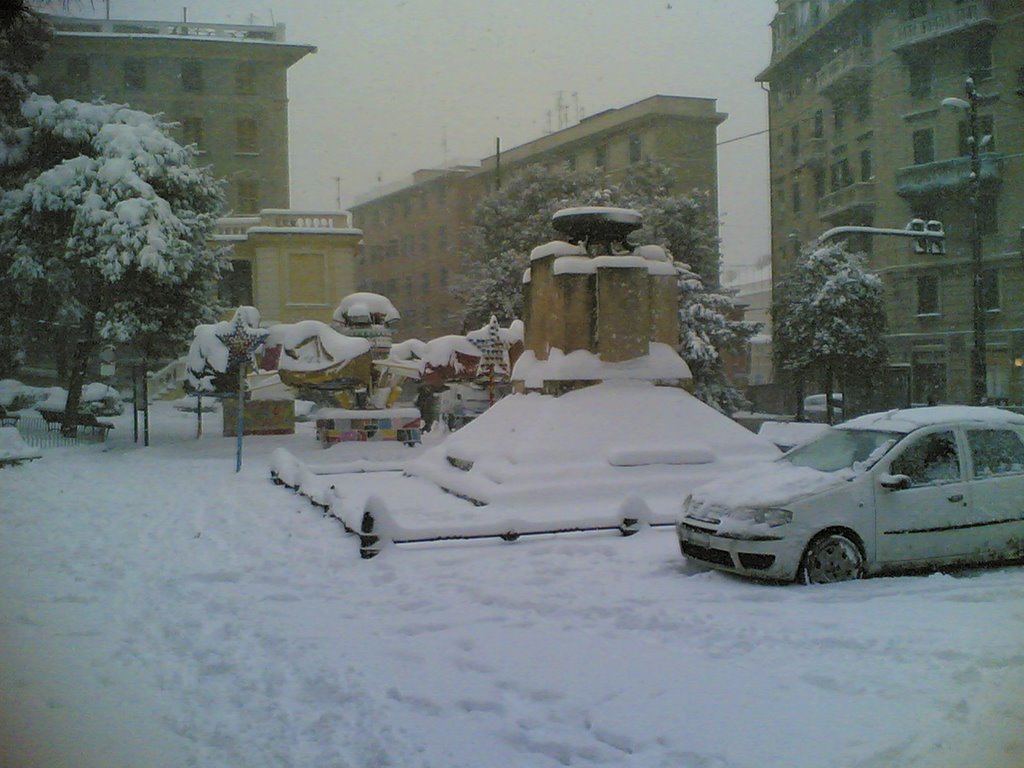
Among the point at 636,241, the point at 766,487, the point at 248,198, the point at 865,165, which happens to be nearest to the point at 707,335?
the point at 636,241

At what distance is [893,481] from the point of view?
7.76 metres

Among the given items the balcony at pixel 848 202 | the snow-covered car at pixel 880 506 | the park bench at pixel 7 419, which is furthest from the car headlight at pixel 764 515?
the balcony at pixel 848 202

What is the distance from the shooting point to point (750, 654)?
574 cm

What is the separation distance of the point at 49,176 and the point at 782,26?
22825mm

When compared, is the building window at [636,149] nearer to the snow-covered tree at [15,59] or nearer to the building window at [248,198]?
the building window at [248,198]

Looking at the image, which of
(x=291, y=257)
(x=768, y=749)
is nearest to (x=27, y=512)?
(x=768, y=749)

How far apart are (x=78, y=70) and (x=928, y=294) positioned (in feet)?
81.0

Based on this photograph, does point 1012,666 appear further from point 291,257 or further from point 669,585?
point 291,257

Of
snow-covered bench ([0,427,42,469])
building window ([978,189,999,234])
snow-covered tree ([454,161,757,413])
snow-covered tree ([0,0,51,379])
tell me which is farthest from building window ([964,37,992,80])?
snow-covered bench ([0,427,42,469])

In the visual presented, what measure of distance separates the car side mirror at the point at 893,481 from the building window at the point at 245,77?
16219 mm

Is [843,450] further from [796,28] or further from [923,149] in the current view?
[796,28]

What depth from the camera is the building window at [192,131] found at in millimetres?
23484

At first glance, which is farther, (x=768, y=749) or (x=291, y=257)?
(x=291, y=257)

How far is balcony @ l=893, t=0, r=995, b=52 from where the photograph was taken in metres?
21.3
